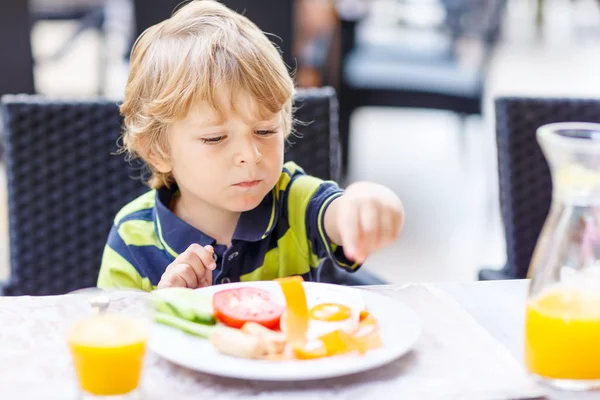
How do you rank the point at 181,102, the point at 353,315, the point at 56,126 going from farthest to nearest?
the point at 56,126, the point at 181,102, the point at 353,315

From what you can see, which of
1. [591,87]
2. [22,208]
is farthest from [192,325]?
[591,87]

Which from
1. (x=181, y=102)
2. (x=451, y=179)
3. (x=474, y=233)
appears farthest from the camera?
(x=451, y=179)

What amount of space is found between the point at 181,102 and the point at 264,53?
0.15m

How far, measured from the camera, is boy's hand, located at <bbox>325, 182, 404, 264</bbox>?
943 millimetres

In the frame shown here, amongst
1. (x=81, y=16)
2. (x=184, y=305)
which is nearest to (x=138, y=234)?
(x=184, y=305)

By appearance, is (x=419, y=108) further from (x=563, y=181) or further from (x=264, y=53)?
(x=563, y=181)

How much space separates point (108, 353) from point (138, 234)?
578 millimetres

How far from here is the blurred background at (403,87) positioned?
300 cm

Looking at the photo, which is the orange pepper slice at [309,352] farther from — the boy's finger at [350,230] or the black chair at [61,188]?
the black chair at [61,188]

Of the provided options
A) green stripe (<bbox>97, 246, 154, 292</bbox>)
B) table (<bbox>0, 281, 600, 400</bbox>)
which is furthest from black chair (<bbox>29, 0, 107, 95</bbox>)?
table (<bbox>0, 281, 600, 400</bbox>)

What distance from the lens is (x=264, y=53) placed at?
1.30 meters

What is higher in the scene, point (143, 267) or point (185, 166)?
point (185, 166)

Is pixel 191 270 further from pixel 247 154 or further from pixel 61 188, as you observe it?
pixel 61 188

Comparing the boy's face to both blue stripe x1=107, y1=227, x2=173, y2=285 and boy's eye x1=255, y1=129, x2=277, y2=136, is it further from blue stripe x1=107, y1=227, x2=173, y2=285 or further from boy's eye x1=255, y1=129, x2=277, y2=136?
blue stripe x1=107, y1=227, x2=173, y2=285
